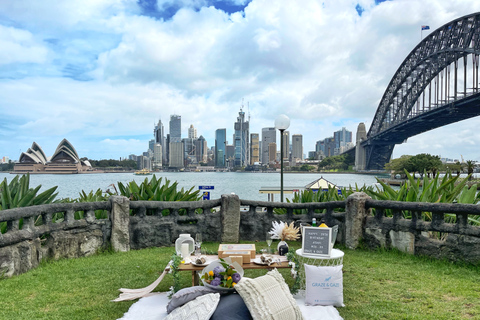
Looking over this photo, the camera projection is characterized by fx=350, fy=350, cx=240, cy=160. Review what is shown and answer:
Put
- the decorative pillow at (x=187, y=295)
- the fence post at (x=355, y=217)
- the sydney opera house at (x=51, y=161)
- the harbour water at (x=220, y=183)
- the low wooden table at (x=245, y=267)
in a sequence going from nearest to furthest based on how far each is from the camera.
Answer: the decorative pillow at (x=187, y=295)
the low wooden table at (x=245, y=267)
the fence post at (x=355, y=217)
the harbour water at (x=220, y=183)
the sydney opera house at (x=51, y=161)

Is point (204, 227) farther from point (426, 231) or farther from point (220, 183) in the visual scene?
point (220, 183)

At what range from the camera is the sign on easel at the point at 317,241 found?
4.98 metres

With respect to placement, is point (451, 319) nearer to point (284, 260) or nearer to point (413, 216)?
point (284, 260)

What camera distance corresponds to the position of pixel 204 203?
8047 millimetres

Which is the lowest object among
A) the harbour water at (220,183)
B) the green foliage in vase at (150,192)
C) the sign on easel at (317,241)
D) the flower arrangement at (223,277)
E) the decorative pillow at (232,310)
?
the harbour water at (220,183)

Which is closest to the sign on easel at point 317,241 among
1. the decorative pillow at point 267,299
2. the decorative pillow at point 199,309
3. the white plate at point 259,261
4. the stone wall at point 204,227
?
the white plate at point 259,261

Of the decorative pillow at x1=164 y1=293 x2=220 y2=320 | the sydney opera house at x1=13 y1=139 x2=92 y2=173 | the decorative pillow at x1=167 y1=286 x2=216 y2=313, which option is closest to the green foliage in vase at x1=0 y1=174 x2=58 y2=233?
the decorative pillow at x1=167 y1=286 x2=216 y2=313

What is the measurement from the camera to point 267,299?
3523mm

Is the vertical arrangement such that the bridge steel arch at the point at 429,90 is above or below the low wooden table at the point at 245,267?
above

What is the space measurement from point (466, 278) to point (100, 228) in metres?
6.64

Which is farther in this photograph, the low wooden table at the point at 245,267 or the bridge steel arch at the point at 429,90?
the bridge steel arch at the point at 429,90

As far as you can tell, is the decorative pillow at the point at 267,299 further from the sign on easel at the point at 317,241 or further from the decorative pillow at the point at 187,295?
the sign on easel at the point at 317,241

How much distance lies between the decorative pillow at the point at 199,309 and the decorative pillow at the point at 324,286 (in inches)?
66.5

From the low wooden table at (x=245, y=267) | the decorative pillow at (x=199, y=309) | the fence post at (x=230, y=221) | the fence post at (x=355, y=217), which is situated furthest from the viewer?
the fence post at (x=230, y=221)
